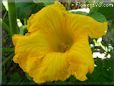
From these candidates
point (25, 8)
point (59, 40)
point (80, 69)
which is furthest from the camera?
point (25, 8)

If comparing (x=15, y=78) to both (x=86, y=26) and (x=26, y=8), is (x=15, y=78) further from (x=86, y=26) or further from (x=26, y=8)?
(x=86, y=26)

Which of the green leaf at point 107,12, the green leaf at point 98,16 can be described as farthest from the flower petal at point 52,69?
the green leaf at point 107,12

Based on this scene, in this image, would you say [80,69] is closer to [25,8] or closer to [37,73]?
[37,73]

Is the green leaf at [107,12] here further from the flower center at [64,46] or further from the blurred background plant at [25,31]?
the flower center at [64,46]

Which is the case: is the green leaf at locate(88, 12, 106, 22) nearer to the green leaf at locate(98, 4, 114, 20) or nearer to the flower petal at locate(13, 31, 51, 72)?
the green leaf at locate(98, 4, 114, 20)

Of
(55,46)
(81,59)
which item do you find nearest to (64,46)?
(55,46)

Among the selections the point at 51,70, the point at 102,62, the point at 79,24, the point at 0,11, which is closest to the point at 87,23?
the point at 79,24

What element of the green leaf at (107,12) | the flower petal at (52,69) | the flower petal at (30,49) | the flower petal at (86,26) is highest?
the flower petal at (86,26)
